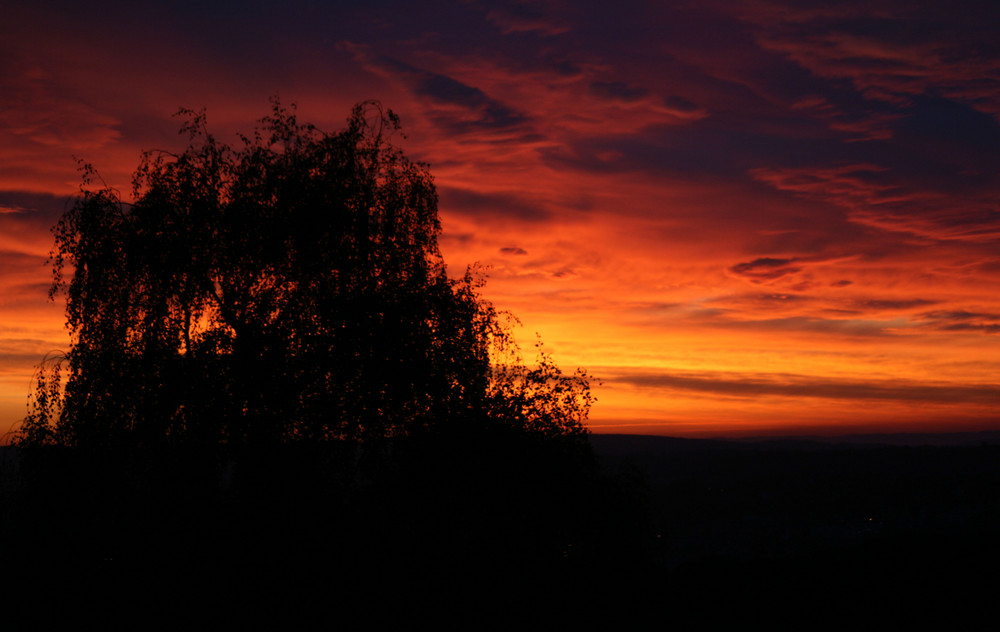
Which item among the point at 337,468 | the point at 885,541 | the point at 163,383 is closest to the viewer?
the point at 163,383

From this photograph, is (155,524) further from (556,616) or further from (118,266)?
(556,616)

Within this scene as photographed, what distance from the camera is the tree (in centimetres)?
2067

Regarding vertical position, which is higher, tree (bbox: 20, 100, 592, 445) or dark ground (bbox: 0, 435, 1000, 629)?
tree (bbox: 20, 100, 592, 445)

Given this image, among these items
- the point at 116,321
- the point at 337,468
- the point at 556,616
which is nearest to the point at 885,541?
the point at 556,616

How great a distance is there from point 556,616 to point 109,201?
1851 centimetres

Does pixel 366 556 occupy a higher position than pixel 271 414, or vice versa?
pixel 271 414

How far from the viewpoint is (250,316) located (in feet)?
69.8

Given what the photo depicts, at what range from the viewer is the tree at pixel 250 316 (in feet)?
67.8

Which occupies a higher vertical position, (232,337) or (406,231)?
(406,231)

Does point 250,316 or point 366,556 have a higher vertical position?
point 250,316

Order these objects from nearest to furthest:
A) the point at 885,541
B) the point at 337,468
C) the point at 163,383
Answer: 1. the point at 163,383
2. the point at 337,468
3. the point at 885,541

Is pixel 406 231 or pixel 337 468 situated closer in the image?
pixel 337 468

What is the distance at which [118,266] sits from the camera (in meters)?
21.3

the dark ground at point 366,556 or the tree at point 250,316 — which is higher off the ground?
the tree at point 250,316
